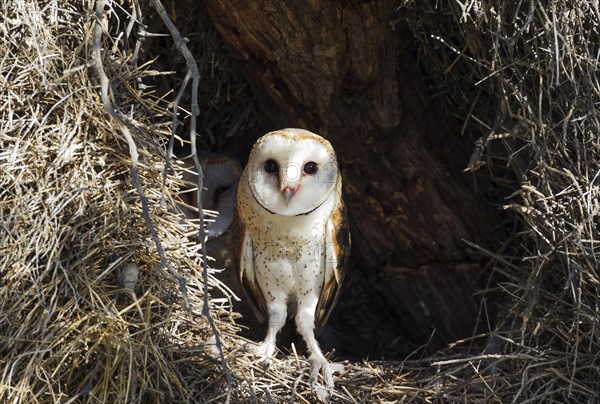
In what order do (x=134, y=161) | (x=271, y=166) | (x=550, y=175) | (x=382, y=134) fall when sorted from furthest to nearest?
(x=382, y=134), (x=271, y=166), (x=550, y=175), (x=134, y=161)

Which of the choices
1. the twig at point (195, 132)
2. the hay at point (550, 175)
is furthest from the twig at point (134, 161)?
the hay at point (550, 175)

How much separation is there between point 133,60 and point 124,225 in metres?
0.47

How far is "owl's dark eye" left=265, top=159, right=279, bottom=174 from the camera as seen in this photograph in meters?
2.64

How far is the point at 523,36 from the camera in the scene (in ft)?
8.09

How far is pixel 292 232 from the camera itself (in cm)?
266

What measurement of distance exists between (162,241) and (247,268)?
39 centimetres

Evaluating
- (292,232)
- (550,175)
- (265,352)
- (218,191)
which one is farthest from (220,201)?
(550,175)

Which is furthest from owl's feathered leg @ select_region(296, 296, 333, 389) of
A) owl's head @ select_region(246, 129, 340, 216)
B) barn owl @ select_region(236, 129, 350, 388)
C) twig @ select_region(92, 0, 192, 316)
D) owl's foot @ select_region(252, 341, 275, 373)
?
twig @ select_region(92, 0, 192, 316)

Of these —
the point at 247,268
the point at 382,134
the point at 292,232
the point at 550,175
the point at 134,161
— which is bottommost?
the point at 247,268

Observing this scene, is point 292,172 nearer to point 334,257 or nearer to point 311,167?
point 311,167

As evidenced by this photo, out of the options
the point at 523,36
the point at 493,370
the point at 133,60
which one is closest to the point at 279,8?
the point at 133,60

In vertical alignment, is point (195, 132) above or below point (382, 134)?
above

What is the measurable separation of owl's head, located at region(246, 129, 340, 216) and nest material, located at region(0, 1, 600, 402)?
27 cm

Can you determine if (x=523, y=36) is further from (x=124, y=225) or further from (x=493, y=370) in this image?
(x=124, y=225)
